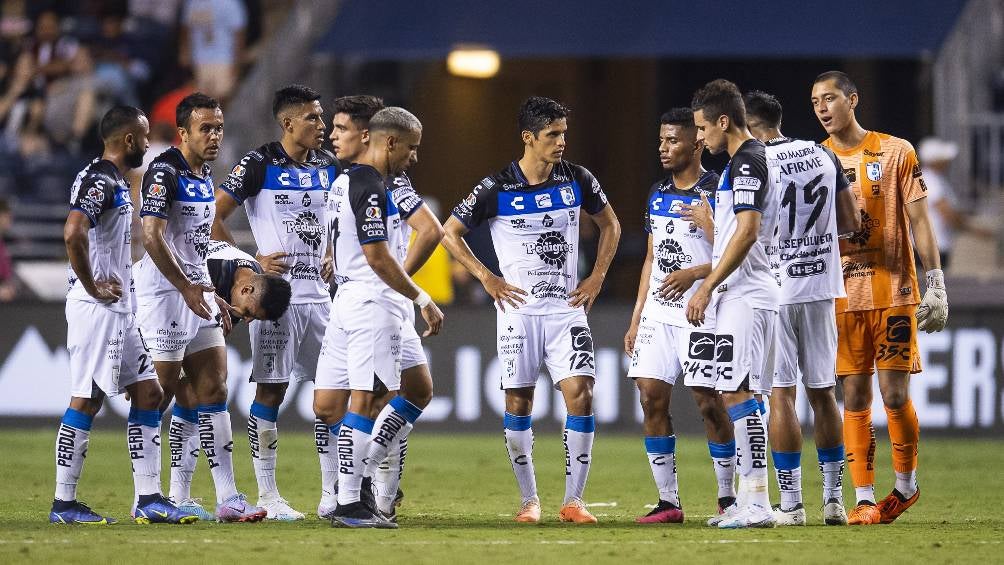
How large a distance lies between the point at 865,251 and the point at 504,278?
2.27m

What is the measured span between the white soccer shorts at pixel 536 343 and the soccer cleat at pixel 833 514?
5.35ft

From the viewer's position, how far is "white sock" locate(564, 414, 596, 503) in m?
9.31

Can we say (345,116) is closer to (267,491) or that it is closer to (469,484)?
(267,491)

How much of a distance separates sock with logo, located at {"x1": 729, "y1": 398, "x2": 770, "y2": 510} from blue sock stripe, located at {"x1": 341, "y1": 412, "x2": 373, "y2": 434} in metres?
2.09

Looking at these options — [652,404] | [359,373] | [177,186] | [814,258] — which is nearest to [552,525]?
[652,404]

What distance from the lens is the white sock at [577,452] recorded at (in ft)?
30.6

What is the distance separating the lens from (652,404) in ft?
30.3

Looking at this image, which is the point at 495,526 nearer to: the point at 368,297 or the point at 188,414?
the point at 368,297

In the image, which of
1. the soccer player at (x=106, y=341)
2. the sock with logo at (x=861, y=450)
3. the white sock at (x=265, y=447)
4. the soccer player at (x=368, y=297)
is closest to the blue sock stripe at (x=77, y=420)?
the soccer player at (x=106, y=341)

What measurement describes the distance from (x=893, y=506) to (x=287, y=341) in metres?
3.89

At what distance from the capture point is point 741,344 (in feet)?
28.5

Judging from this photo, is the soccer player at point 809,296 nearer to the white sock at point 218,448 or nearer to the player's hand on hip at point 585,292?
the player's hand on hip at point 585,292

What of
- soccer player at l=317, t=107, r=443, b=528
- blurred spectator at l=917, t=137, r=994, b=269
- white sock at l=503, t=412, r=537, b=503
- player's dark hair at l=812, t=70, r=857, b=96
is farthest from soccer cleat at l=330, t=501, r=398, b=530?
blurred spectator at l=917, t=137, r=994, b=269

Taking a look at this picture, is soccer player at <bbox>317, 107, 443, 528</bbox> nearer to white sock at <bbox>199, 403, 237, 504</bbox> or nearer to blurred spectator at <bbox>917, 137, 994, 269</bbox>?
white sock at <bbox>199, 403, 237, 504</bbox>
